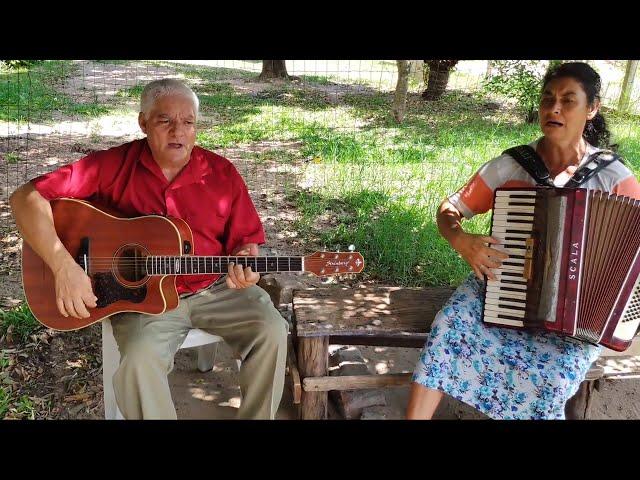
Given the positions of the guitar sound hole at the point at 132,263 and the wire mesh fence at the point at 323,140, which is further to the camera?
the wire mesh fence at the point at 323,140

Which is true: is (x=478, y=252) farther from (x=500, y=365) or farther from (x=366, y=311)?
(x=366, y=311)

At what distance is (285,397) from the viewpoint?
326 centimetres

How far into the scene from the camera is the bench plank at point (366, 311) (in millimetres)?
2705

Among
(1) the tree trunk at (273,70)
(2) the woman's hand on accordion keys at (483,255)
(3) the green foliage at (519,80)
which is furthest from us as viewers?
(1) the tree trunk at (273,70)

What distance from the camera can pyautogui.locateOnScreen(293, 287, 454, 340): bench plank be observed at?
2705mm

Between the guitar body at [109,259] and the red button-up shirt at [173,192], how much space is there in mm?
104

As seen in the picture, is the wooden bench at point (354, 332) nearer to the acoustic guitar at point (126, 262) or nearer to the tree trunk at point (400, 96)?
the acoustic guitar at point (126, 262)

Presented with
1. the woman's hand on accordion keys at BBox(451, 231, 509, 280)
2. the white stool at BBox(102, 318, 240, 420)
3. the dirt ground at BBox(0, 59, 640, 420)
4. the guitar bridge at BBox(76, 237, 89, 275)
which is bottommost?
the dirt ground at BBox(0, 59, 640, 420)

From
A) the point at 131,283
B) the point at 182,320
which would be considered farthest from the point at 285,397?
the point at 131,283

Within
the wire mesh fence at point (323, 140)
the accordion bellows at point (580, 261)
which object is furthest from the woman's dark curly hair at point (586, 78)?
the wire mesh fence at point (323, 140)

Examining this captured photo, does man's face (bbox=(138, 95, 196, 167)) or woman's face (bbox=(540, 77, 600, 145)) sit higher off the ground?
woman's face (bbox=(540, 77, 600, 145))

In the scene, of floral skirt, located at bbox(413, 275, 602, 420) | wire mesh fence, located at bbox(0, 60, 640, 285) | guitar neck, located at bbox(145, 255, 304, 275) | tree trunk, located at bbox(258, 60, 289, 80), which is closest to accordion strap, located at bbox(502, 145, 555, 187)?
floral skirt, located at bbox(413, 275, 602, 420)

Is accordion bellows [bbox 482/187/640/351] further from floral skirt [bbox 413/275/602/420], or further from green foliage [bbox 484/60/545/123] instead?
green foliage [bbox 484/60/545/123]

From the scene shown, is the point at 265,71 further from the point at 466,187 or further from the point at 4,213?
the point at 466,187
